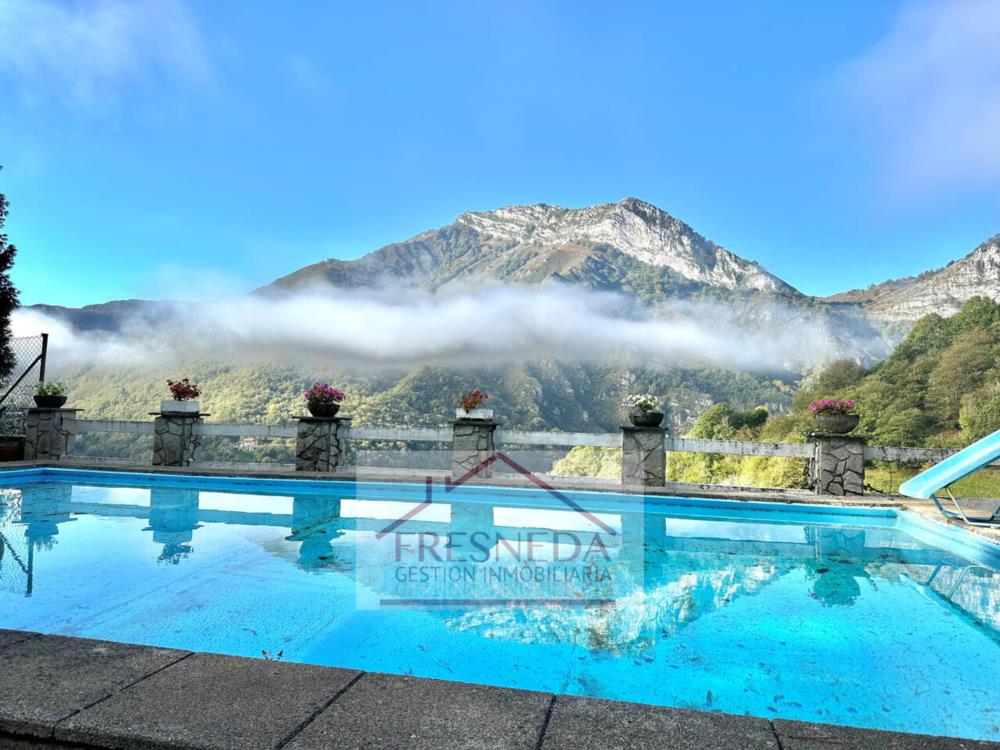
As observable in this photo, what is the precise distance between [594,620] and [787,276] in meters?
105

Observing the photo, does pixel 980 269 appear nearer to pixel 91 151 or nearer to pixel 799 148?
pixel 799 148

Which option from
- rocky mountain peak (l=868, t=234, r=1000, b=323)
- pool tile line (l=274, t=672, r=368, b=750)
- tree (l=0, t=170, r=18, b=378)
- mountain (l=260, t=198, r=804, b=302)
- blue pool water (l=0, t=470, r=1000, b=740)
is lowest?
blue pool water (l=0, t=470, r=1000, b=740)

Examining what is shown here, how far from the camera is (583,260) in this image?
304ft

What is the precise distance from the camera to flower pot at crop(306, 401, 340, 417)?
10.2m

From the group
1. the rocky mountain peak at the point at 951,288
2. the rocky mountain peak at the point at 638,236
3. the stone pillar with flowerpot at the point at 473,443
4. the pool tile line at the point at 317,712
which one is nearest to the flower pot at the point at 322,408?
the stone pillar with flowerpot at the point at 473,443

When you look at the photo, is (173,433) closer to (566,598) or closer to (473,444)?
(473,444)

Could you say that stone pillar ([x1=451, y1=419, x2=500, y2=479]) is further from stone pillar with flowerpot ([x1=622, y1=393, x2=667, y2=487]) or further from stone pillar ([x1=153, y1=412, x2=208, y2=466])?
stone pillar ([x1=153, y1=412, x2=208, y2=466])

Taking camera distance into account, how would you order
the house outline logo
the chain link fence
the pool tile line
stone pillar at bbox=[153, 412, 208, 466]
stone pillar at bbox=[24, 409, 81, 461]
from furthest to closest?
1. the chain link fence
2. stone pillar at bbox=[24, 409, 81, 461]
3. stone pillar at bbox=[153, 412, 208, 466]
4. the house outline logo
5. the pool tile line

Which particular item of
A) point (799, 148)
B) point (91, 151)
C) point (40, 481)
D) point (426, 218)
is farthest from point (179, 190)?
point (426, 218)

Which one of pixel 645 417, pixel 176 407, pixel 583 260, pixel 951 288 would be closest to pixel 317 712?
pixel 645 417

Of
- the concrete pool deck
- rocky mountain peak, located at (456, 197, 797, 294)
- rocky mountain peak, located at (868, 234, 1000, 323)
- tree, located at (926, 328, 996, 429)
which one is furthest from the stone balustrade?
rocky mountain peak, located at (456, 197, 797, 294)

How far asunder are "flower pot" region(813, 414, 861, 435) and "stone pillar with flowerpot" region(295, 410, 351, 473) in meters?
7.43

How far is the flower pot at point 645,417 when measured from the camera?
9.11m

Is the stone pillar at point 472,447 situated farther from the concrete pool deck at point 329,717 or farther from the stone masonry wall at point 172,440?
the concrete pool deck at point 329,717
